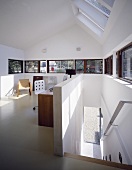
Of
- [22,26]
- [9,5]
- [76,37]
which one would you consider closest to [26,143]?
[9,5]

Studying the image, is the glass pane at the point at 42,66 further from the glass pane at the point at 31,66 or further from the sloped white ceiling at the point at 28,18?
the sloped white ceiling at the point at 28,18

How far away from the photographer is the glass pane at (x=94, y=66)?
738 cm

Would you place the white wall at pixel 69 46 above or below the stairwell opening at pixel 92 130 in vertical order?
above

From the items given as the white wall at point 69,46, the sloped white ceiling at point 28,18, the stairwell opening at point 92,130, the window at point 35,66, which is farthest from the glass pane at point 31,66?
the stairwell opening at point 92,130

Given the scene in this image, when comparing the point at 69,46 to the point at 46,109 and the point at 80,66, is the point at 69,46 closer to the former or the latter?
the point at 80,66

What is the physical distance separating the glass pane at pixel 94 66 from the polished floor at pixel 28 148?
4.72 metres

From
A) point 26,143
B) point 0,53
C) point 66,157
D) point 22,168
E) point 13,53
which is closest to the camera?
point 22,168

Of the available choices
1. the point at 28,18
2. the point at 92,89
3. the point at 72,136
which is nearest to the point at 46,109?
the point at 72,136

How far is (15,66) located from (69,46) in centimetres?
291

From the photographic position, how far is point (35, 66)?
809 cm

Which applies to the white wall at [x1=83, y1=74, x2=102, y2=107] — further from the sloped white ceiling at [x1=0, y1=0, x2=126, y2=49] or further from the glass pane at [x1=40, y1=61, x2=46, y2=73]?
the sloped white ceiling at [x1=0, y1=0, x2=126, y2=49]

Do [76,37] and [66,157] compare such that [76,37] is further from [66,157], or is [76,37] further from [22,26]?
[66,157]

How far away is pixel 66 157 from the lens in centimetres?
211

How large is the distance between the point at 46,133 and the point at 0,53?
4.52m
